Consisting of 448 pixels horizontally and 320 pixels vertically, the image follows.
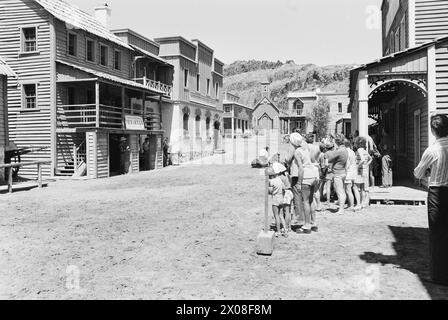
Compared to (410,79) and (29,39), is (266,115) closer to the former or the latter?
(29,39)

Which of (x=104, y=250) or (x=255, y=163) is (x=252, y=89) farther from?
(x=104, y=250)

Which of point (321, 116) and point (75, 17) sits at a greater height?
point (75, 17)

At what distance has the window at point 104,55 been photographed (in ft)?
78.0

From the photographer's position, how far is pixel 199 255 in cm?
647

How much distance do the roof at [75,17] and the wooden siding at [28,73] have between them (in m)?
0.56

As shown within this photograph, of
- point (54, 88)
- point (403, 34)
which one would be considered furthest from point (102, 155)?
point (403, 34)

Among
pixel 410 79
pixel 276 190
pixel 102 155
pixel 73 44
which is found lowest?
pixel 276 190

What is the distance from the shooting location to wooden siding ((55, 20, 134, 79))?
2019cm

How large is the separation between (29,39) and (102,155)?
7.24 meters

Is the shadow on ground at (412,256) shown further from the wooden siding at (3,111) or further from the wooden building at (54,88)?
the wooden siding at (3,111)

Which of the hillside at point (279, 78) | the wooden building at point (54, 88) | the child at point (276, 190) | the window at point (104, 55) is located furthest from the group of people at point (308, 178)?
the hillside at point (279, 78)

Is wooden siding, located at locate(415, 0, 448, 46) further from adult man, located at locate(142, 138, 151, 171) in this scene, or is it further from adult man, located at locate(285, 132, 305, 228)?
adult man, located at locate(142, 138, 151, 171)

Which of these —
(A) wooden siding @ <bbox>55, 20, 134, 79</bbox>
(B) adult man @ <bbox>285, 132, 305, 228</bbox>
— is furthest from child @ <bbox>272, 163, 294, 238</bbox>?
(A) wooden siding @ <bbox>55, 20, 134, 79</bbox>

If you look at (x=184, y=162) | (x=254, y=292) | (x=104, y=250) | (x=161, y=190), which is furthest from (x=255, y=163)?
(x=254, y=292)
